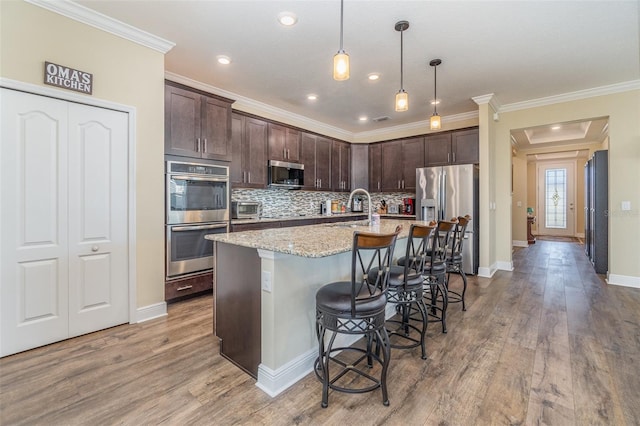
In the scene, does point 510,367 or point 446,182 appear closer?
point 510,367

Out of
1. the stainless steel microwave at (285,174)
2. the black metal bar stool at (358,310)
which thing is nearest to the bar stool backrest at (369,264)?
the black metal bar stool at (358,310)

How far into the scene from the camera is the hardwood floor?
167 centimetres

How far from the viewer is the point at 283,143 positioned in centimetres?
508

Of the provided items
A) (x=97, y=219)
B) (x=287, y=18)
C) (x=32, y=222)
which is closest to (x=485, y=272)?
(x=287, y=18)

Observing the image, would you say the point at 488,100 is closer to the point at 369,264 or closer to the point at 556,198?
the point at 369,264

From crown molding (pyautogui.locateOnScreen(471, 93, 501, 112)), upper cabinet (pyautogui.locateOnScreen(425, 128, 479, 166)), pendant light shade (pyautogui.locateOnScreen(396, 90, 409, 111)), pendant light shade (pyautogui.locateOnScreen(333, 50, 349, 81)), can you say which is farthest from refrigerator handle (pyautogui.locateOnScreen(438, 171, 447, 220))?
pendant light shade (pyautogui.locateOnScreen(333, 50, 349, 81))

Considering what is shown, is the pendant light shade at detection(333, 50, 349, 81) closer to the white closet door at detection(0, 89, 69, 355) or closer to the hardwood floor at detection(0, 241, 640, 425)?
the hardwood floor at detection(0, 241, 640, 425)

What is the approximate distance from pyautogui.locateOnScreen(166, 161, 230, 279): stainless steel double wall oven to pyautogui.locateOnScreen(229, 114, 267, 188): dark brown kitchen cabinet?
0.54 m

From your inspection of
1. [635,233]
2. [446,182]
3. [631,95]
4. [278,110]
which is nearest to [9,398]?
[278,110]

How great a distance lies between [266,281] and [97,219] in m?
1.88

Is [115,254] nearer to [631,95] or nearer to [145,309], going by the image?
[145,309]

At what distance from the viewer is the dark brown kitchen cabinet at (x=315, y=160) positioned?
5.51 m

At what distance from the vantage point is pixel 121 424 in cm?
160

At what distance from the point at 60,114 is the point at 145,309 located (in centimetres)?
189
